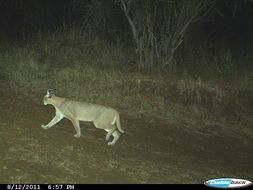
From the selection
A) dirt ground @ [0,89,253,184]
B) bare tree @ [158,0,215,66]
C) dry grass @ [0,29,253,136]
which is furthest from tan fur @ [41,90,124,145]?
bare tree @ [158,0,215,66]

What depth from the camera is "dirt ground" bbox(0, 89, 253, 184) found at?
Answer: 7262 millimetres

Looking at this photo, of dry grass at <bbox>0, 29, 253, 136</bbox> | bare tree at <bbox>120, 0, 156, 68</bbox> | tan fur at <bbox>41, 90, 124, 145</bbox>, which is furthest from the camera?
bare tree at <bbox>120, 0, 156, 68</bbox>

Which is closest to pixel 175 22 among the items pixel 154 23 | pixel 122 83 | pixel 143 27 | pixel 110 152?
pixel 154 23

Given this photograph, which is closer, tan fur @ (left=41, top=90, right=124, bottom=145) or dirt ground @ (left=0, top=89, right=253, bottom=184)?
dirt ground @ (left=0, top=89, right=253, bottom=184)

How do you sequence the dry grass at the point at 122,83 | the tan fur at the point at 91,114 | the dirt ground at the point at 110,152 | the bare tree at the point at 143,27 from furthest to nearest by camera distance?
the bare tree at the point at 143,27 → the dry grass at the point at 122,83 → the tan fur at the point at 91,114 → the dirt ground at the point at 110,152

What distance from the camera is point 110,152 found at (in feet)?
28.2

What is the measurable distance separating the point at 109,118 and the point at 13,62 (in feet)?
16.0

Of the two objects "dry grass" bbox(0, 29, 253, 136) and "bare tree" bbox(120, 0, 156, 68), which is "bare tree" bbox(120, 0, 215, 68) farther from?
"dry grass" bbox(0, 29, 253, 136)

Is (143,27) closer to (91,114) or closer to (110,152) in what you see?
(91,114)

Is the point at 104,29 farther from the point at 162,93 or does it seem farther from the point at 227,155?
the point at 227,155

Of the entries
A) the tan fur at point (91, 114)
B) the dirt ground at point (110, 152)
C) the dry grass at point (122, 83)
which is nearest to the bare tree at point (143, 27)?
the dry grass at point (122, 83)

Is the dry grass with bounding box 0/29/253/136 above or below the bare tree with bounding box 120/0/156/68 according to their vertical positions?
below

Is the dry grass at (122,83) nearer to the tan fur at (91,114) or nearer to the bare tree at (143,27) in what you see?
the bare tree at (143,27)

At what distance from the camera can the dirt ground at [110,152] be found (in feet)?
23.8
